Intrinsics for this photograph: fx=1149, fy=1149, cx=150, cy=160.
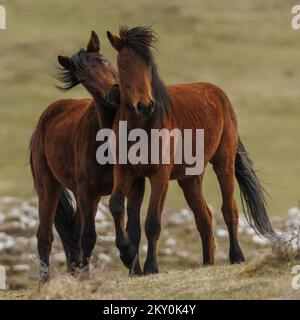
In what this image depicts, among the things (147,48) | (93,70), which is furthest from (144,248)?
(147,48)

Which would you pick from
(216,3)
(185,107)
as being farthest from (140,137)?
(216,3)

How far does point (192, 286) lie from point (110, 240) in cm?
1155

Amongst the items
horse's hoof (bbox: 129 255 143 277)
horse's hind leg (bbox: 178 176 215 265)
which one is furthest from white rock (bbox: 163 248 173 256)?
horse's hoof (bbox: 129 255 143 277)

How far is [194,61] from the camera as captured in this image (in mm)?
41156

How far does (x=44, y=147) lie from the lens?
13.7 metres

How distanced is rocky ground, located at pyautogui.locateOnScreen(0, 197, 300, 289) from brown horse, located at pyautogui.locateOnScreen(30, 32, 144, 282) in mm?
5677

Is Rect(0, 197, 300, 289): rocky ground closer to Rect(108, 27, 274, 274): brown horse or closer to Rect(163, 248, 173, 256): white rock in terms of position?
Rect(163, 248, 173, 256): white rock

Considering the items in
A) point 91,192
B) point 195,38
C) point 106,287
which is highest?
point 195,38

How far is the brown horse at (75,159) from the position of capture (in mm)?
12375

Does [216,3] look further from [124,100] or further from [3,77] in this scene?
[124,100]

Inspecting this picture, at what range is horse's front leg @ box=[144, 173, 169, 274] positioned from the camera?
11922 millimetres

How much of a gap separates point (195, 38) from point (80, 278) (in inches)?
1342

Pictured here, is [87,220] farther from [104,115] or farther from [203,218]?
[203,218]

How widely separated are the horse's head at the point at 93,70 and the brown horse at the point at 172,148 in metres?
0.38
